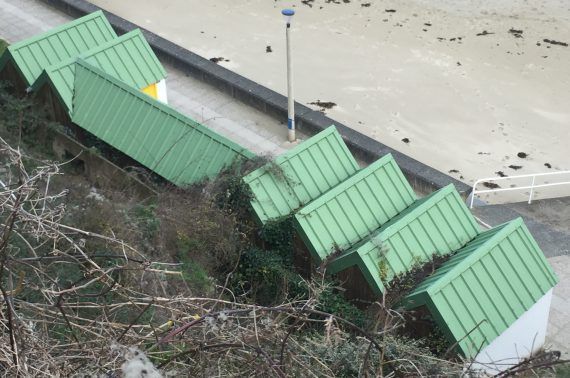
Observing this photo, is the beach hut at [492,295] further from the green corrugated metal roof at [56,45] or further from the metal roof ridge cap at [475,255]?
the green corrugated metal roof at [56,45]

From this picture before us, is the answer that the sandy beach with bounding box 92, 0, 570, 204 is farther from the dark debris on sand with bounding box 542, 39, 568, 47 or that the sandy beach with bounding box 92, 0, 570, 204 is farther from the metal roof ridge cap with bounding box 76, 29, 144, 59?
the metal roof ridge cap with bounding box 76, 29, 144, 59

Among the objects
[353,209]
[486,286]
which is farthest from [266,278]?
[486,286]

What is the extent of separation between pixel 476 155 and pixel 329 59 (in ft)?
17.3

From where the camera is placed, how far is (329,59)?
2130cm

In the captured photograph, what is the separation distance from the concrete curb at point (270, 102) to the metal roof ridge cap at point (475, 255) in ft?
14.1

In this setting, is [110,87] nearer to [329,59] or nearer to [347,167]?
[347,167]

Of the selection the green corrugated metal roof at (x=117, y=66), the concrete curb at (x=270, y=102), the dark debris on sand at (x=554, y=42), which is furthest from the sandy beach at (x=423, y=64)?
the green corrugated metal roof at (x=117, y=66)

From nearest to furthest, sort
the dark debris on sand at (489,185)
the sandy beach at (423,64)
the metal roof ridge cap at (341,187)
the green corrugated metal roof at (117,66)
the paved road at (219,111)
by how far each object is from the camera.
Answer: the metal roof ridge cap at (341,187)
the green corrugated metal roof at (117,66)
the dark debris on sand at (489,185)
the paved road at (219,111)
the sandy beach at (423,64)

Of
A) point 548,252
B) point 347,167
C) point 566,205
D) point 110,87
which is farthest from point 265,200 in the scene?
point 566,205

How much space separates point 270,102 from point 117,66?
3840mm

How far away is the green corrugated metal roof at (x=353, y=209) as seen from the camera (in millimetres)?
11039

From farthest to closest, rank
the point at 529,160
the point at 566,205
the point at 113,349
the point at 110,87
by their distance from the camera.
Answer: the point at 529,160, the point at 566,205, the point at 110,87, the point at 113,349

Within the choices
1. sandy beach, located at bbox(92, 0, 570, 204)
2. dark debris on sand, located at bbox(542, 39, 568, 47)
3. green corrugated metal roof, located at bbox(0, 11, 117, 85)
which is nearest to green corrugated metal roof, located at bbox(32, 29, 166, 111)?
green corrugated metal roof, located at bbox(0, 11, 117, 85)

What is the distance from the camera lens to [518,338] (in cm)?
1070
